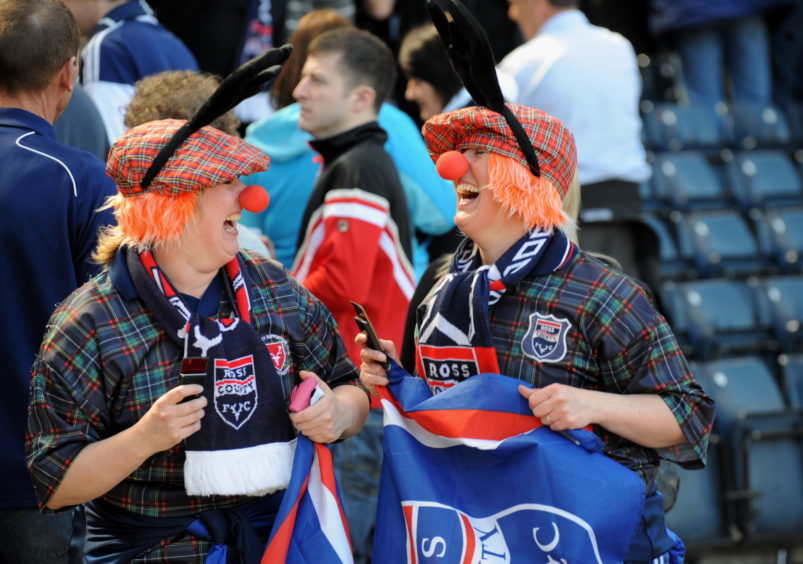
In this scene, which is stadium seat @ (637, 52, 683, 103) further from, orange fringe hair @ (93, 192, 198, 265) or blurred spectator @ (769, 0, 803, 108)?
orange fringe hair @ (93, 192, 198, 265)

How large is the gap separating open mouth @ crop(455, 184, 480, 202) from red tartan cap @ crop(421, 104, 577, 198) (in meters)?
0.09

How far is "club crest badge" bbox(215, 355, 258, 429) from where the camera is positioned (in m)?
2.18

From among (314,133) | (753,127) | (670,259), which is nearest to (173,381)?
(314,133)

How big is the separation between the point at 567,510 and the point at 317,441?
527 mm

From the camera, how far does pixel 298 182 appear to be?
3994mm

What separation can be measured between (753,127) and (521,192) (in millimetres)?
4992

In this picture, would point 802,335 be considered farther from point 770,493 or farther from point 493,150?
point 493,150

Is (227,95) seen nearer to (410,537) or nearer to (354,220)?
(410,537)

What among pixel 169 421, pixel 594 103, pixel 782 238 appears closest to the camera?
pixel 169 421

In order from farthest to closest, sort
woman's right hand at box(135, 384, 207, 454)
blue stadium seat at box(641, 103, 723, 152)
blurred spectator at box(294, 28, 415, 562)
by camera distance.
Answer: blue stadium seat at box(641, 103, 723, 152)
blurred spectator at box(294, 28, 415, 562)
woman's right hand at box(135, 384, 207, 454)

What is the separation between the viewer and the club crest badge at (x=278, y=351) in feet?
7.54

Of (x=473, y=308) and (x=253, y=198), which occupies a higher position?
(x=253, y=198)

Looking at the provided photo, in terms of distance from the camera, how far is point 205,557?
2.24 m

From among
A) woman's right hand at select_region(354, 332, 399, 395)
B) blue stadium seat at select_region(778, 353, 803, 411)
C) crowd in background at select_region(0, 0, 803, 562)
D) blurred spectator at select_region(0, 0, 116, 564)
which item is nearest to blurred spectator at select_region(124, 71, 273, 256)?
crowd in background at select_region(0, 0, 803, 562)
